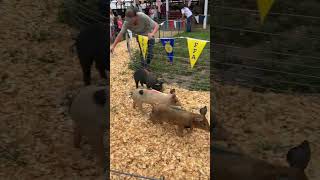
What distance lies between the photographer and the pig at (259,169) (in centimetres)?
215

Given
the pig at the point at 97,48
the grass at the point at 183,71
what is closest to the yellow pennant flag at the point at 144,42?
the grass at the point at 183,71

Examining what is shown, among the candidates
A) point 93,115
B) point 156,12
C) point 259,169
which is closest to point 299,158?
point 259,169

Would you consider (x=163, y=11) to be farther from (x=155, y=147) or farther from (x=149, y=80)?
(x=155, y=147)

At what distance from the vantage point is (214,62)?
16.1 ft

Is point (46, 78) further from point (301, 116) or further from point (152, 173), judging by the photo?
point (301, 116)

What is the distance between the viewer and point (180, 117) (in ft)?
11.3

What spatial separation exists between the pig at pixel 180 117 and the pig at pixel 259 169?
0.99m

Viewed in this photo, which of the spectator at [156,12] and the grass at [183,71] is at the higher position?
the spectator at [156,12]

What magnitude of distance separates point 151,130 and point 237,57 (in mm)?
1905

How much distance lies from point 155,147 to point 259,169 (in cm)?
132

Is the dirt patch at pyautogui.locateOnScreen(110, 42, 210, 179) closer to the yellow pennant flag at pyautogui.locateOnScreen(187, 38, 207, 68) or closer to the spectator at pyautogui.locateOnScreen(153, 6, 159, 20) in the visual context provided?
the yellow pennant flag at pyautogui.locateOnScreen(187, 38, 207, 68)

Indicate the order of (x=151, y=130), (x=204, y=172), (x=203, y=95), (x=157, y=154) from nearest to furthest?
(x=204, y=172), (x=157, y=154), (x=151, y=130), (x=203, y=95)

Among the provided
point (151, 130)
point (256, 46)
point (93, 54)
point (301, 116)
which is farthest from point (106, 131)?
point (256, 46)

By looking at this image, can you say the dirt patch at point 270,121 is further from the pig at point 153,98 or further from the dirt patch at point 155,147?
the pig at point 153,98
